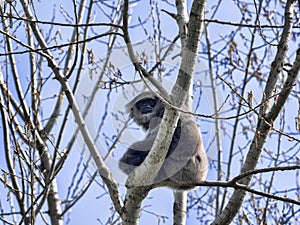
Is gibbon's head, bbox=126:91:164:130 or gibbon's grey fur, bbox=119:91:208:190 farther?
gibbon's head, bbox=126:91:164:130

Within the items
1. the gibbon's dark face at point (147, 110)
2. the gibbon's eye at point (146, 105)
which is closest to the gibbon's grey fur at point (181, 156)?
the gibbon's dark face at point (147, 110)

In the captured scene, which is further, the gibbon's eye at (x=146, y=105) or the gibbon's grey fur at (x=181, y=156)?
the gibbon's eye at (x=146, y=105)

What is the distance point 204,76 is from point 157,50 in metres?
1.01

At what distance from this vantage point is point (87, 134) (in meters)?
4.30

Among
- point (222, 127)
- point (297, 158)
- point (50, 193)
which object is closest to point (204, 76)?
point (222, 127)

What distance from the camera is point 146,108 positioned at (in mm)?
5664

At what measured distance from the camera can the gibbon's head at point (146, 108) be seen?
217 inches

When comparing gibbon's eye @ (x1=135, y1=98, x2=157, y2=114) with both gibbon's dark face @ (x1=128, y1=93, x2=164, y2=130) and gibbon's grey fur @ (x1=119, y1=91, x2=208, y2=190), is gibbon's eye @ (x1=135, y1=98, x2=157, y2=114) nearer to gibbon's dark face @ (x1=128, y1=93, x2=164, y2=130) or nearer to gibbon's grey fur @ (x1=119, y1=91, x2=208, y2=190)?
gibbon's dark face @ (x1=128, y1=93, x2=164, y2=130)

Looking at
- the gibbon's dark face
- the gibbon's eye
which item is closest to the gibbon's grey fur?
the gibbon's dark face

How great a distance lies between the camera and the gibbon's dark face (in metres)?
5.50

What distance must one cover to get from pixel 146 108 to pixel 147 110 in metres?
0.03

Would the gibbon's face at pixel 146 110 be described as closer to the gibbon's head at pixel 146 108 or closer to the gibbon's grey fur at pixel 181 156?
the gibbon's head at pixel 146 108

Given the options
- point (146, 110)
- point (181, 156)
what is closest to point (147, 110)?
point (146, 110)

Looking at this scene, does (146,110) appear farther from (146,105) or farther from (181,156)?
(181,156)
